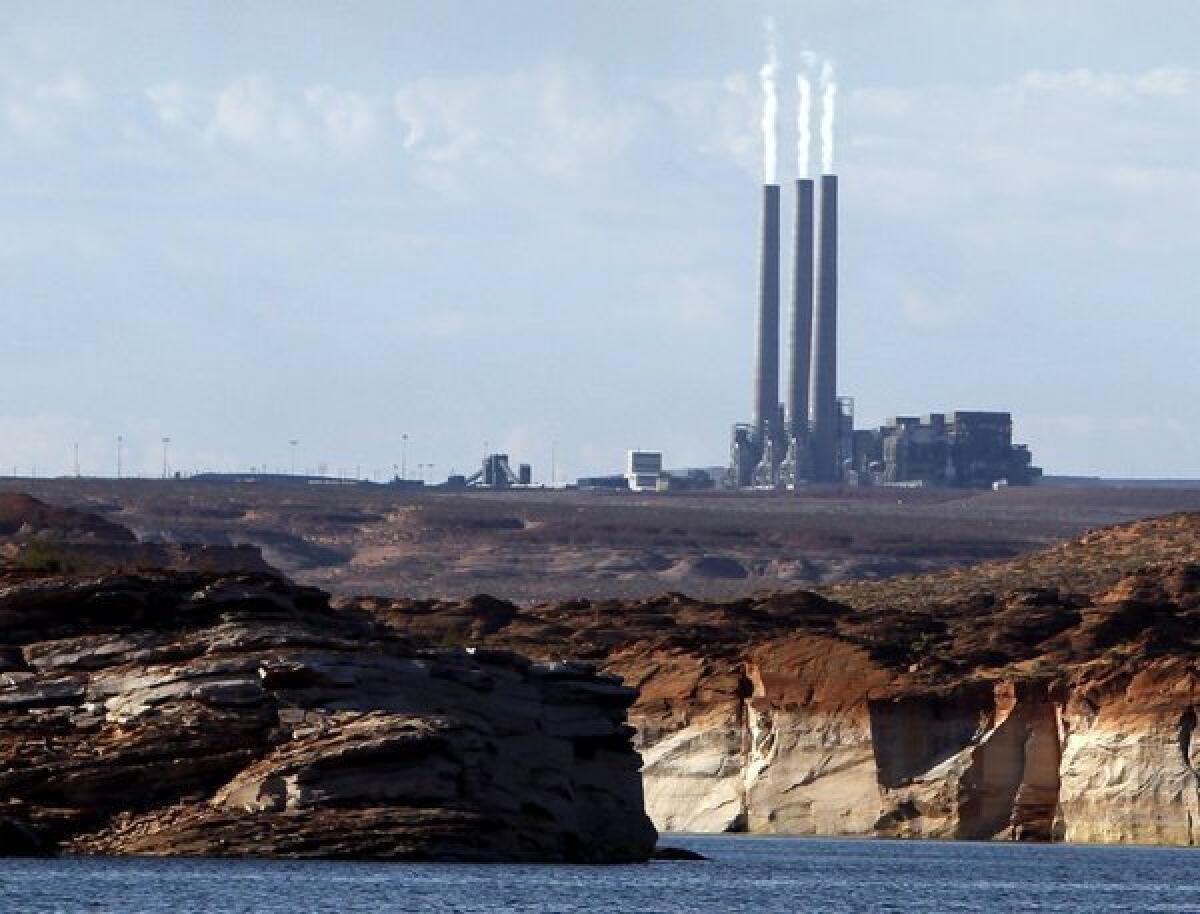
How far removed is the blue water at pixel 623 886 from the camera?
229 ft

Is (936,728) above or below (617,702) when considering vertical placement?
below

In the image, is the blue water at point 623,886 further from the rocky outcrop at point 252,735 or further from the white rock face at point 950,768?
the white rock face at point 950,768

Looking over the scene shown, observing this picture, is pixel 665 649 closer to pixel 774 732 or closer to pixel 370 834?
pixel 774 732

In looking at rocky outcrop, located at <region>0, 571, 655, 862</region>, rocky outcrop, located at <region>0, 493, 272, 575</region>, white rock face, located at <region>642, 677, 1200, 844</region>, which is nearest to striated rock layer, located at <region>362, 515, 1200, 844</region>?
white rock face, located at <region>642, 677, 1200, 844</region>

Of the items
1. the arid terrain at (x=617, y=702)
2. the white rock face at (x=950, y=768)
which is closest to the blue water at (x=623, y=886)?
the arid terrain at (x=617, y=702)

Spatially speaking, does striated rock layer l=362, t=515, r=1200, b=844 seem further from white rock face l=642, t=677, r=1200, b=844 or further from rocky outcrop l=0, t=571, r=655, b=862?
rocky outcrop l=0, t=571, r=655, b=862

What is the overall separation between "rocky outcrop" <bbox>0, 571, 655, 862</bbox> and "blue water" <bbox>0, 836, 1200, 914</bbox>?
0.83m

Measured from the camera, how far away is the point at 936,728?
388ft

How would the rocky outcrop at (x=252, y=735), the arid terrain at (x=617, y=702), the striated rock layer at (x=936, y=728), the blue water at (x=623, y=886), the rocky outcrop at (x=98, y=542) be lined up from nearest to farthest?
the blue water at (x=623, y=886) < the rocky outcrop at (x=252, y=735) < the arid terrain at (x=617, y=702) < the striated rock layer at (x=936, y=728) < the rocky outcrop at (x=98, y=542)

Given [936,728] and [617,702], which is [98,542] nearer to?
[936,728]

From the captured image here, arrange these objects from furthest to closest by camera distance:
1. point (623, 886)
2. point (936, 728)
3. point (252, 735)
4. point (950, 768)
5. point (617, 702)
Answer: point (936, 728)
point (950, 768)
point (617, 702)
point (623, 886)
point (252, 735)

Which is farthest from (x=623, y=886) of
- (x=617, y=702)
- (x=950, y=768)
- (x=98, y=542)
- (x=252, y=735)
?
(x=98, y=542)

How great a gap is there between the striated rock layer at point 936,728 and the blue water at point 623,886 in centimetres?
978

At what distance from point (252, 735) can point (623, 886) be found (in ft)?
29.0
